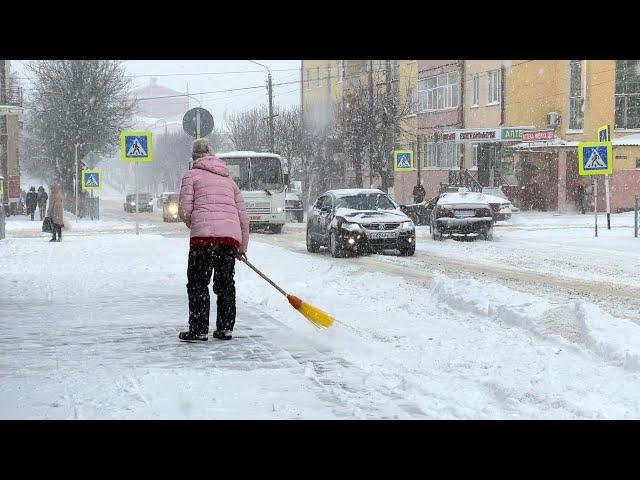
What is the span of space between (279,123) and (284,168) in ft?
113

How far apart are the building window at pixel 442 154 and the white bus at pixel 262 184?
20507 millimetres

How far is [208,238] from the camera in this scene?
9.04 m

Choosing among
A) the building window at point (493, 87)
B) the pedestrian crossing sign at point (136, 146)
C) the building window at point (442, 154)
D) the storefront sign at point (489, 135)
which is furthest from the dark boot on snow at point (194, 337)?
the building window at point (442, 154)

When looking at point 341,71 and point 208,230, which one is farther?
point 341,71

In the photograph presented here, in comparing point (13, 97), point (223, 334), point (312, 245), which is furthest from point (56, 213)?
point (13, 97)

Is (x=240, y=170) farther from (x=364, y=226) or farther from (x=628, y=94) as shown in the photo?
(x=628, y=94)

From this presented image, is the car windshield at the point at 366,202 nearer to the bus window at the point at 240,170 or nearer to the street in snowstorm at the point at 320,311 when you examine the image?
the street in snowstorm at the point at 320,311

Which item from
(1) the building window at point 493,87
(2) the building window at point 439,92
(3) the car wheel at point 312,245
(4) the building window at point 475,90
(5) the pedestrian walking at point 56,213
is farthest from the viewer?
(2) the building window at point 439,92

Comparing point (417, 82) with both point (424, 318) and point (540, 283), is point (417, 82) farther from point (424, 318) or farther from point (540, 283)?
point (424, 318)

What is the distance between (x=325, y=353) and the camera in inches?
342

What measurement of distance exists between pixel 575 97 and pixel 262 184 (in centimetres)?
1719

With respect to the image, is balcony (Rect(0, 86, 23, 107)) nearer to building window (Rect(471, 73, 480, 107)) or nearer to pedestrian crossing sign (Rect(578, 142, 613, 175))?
building window (Rect(471, 73, 480, 107))

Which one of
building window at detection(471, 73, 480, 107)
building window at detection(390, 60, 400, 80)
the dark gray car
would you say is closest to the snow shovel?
the dark gray car

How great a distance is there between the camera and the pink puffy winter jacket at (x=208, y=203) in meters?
9.04
